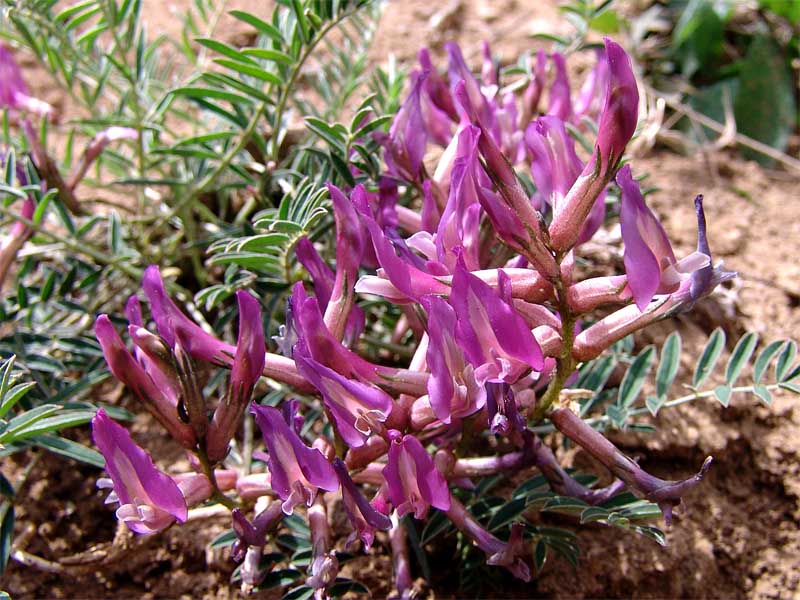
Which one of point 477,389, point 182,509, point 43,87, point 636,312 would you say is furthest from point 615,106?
point 43,87

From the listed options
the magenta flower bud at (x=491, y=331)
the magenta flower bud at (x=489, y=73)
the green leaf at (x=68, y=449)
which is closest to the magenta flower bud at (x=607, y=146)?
the magenta flower bud at (x=491, y=331)

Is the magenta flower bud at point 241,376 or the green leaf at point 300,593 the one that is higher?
the magenta flower bud at point 241,376

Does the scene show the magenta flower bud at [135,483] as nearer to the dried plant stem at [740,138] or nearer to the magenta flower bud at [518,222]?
the magenta flower bud at [518,222]

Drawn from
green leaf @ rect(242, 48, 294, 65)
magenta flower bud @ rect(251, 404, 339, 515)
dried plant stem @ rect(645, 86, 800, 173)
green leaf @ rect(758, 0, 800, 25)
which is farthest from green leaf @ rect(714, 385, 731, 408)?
green leaf @ rect(758, 0, 800, 25)

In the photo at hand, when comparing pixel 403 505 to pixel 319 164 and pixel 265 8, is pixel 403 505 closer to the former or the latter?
pixel 319 164

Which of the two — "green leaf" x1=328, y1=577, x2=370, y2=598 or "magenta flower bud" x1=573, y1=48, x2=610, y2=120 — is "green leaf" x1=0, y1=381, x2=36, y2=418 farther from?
"magenta flower bud" x1=573, y1=48, x2=610, y2=120

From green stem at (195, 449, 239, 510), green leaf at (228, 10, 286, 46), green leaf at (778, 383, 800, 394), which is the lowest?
green leaf at (778, 383, 800, 394)

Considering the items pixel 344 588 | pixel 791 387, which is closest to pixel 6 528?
pixel 344 588

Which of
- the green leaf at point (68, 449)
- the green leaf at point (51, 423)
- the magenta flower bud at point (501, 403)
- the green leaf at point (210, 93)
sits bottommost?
the green leaf at point (68, 449)
